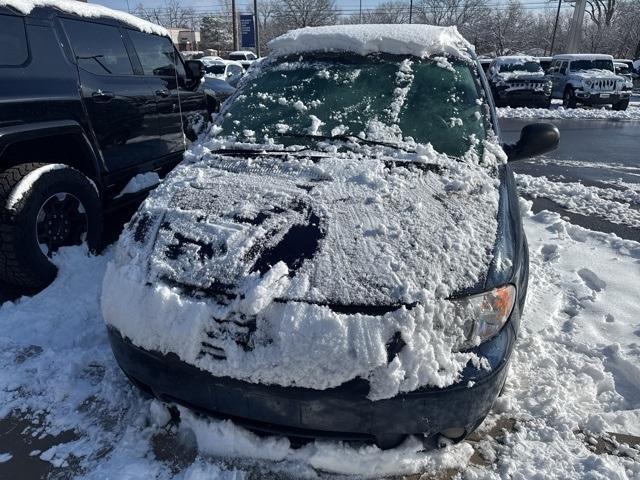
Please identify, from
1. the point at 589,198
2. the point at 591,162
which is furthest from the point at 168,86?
the point at 591,162

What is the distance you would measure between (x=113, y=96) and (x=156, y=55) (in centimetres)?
133

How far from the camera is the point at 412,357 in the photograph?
1.84 m

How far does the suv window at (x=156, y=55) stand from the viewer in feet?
16.7

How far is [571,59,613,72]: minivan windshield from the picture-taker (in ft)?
59.7

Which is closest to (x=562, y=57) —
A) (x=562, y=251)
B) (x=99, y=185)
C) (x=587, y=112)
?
(x=587, y=112)

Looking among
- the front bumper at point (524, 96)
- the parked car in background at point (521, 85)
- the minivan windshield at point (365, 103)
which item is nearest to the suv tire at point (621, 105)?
the parked car in background at point (521, 85)

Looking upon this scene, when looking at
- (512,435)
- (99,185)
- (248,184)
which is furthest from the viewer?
(99,185)

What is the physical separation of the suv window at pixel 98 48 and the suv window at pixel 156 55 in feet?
0.94

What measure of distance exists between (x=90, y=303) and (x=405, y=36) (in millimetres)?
2779

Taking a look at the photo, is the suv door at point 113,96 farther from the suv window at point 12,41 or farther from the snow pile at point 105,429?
the snow pile at point 105,429

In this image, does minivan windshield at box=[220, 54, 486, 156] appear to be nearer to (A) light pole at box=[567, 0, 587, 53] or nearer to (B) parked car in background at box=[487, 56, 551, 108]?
(B) parked car in background at box=[487, 56, 551, 108]

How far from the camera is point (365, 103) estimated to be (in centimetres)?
313

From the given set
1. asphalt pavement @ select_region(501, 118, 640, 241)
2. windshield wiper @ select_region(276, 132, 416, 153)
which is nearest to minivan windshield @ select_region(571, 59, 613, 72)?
asphalt pavement @ select_region(501, 118, 640, 241)

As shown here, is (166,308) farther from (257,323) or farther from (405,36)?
(405,36)
